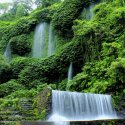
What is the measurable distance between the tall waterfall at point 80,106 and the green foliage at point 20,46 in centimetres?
1673

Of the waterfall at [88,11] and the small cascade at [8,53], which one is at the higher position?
the waterfall at [88,11]

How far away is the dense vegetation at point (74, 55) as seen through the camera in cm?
1908

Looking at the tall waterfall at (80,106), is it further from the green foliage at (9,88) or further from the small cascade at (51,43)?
the small cascade at (51,43)

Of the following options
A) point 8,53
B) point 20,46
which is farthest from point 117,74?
point 8,53

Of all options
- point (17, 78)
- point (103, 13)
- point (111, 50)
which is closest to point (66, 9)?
point (103, 13)

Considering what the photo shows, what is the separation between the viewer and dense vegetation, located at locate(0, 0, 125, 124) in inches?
751

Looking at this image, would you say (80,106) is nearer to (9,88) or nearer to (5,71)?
(9,88)

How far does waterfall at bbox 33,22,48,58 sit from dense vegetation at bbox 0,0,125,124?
0.61 m

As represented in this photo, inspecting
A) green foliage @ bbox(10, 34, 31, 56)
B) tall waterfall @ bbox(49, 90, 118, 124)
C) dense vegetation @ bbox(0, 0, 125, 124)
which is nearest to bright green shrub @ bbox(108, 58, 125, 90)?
dense vegetation @ bbox(0, 0, 125, 124)

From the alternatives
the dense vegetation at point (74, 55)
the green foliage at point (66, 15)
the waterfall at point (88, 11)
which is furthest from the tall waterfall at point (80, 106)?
the green foliage at point (66, 15)

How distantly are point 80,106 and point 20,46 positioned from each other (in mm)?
17276

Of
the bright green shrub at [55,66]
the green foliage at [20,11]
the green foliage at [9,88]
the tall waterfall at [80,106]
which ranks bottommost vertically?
the tall waterfall at [80,106]

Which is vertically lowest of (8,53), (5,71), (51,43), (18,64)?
(5,71)

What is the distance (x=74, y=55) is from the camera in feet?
82.5
